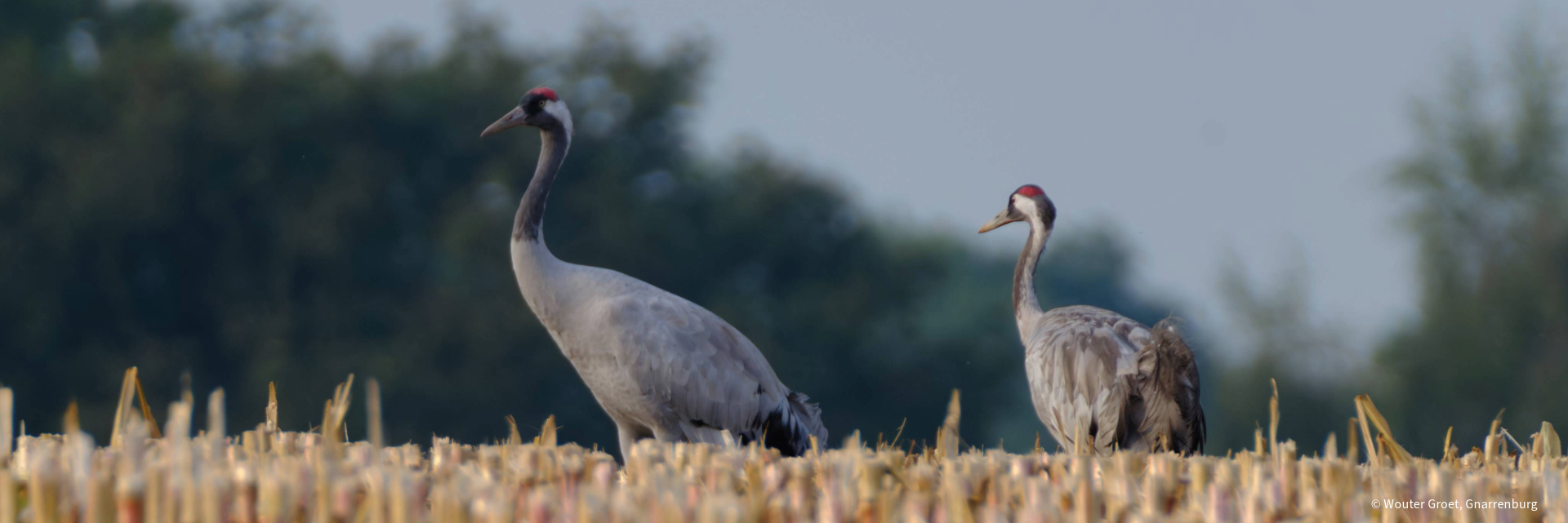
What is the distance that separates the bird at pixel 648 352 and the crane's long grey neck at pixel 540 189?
1 cm

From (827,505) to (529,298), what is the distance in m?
5.14

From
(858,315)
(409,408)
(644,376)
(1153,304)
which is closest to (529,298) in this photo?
(644,376)

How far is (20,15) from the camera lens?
29.3 metres

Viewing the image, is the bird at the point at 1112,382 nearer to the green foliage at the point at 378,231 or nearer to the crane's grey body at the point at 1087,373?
the crane's grey body at the point at 1087,373

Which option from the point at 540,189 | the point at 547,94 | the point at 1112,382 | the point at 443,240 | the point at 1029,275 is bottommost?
the point at 1112,382

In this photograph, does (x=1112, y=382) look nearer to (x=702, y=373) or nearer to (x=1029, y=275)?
(x=702, y=373)

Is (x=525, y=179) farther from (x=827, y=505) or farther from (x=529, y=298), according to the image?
(x=827, y=505)

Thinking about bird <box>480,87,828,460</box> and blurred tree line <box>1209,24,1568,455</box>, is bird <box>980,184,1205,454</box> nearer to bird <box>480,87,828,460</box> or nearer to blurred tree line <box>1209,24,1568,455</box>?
bird <box>480,87,828,460</box>

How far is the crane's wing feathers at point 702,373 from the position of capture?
7.07m

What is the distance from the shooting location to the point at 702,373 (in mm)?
7227

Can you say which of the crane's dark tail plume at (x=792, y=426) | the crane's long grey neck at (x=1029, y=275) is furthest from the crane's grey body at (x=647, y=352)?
the crane's long grey neck at (x=1029, y=275)

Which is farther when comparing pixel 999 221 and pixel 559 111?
pixel 999 221

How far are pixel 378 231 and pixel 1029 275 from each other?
69.3ft

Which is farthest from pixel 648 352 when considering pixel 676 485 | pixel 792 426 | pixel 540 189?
pixel 676 485
